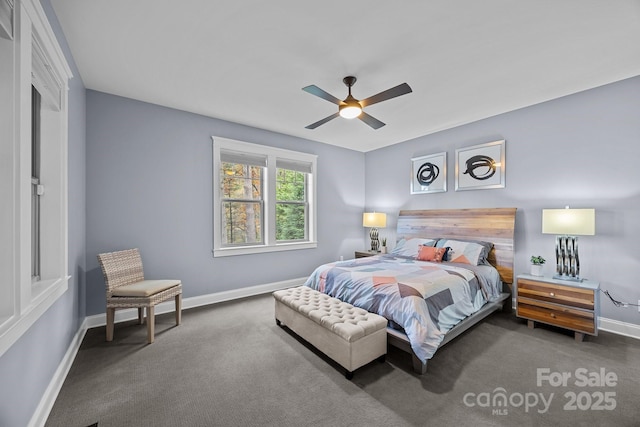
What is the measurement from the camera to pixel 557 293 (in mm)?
2988

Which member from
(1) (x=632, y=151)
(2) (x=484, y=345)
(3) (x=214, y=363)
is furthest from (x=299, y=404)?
(1) (x=632, y=151)

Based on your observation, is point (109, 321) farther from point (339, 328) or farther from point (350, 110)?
point (350, 110)

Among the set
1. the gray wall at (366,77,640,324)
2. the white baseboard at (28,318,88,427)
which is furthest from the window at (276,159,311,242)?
the white baseboard at (28,318,88,427)

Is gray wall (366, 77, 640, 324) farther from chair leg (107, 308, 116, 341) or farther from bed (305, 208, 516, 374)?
chair leg (107, 308, 116, 341)

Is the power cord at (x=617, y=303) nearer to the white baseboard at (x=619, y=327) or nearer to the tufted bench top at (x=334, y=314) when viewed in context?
the white baseboard at (x=619, y=327)

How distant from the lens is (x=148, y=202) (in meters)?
3.57

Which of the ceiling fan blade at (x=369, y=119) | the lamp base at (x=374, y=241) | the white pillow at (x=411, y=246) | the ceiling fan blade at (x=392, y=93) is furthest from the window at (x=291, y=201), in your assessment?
the ceiling fan blade at (x=392, y=93)

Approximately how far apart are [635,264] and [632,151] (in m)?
1.25

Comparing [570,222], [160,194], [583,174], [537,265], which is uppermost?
[583,174]

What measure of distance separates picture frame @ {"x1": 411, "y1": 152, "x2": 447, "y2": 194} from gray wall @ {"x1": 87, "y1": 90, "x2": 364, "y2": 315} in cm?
250

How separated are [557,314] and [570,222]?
1033 mm

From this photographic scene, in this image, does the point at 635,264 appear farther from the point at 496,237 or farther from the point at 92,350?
the point at 92,350

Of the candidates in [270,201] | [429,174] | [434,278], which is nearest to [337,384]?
[434,278]

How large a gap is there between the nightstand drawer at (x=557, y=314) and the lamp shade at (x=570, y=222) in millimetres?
832
